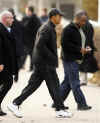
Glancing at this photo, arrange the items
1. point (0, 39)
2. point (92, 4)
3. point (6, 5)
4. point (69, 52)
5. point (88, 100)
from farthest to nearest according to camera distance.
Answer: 1. point (6, 5)
2. point (92, 4)
3. point (88, 100)
4. point (69, 52)
5. point (0, 39)

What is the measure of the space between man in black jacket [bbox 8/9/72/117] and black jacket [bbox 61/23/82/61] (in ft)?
1.68

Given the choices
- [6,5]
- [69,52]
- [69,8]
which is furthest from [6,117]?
[6,5]

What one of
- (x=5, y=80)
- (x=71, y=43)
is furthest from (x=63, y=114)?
(x=71, y=43)

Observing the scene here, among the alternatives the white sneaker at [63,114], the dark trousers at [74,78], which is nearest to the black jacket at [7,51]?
the white sneaker at [63,114]

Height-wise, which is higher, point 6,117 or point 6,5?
point 6,5

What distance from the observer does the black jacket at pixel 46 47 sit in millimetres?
10734

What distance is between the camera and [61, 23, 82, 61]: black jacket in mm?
11359

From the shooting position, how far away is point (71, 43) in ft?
37.4

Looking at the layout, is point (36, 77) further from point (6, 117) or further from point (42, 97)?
point (42, 97)

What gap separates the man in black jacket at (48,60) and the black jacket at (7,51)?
389mm

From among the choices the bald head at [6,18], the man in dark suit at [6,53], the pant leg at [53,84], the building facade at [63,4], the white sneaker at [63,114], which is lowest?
the white sneaker at [63,114]

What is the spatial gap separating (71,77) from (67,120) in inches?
39.8

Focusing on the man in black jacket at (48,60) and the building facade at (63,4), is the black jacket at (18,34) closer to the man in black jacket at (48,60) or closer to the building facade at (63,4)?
the man in black jacket at (48,60)

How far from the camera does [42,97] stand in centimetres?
1340
